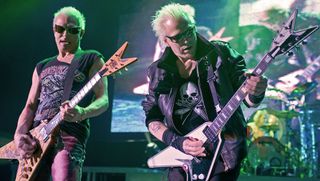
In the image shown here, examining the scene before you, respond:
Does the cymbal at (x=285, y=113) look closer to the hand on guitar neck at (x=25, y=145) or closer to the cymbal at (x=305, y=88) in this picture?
the cymbal at (x=305, y=88)

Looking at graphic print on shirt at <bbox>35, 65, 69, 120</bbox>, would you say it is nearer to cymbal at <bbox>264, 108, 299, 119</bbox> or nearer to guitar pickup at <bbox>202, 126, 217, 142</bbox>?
guitar pickup at <bbox>202, 126, 217, 142</bbox>

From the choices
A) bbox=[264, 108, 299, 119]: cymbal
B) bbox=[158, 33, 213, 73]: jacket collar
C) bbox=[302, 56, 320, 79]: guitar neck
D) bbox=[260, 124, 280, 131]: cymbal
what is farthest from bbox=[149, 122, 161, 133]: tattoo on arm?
bbox=[302, 56, 320, 79]: guitar neck

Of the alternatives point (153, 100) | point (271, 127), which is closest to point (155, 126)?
point (153, 100)

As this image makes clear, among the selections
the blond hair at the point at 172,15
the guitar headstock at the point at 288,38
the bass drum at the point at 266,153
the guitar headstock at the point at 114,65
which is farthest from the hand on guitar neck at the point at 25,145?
the bass drum at the point at 266,153

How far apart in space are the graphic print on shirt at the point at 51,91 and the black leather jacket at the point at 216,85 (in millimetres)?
660

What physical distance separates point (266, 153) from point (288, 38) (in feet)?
14.7

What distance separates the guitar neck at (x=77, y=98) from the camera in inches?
116

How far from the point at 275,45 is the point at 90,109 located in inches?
51.2

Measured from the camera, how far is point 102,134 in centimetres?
778

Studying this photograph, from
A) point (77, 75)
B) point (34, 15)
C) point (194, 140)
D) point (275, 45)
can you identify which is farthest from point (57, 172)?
Answer: point (34, 15)

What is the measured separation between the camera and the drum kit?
6.15 metres

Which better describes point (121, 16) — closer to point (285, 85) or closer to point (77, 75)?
point (285, 85)

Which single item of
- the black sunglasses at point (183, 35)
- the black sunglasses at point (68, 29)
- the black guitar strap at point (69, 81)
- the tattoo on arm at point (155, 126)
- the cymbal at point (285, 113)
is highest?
the black sunglasses at point (68, 29)

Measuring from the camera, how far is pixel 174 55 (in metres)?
2.82
